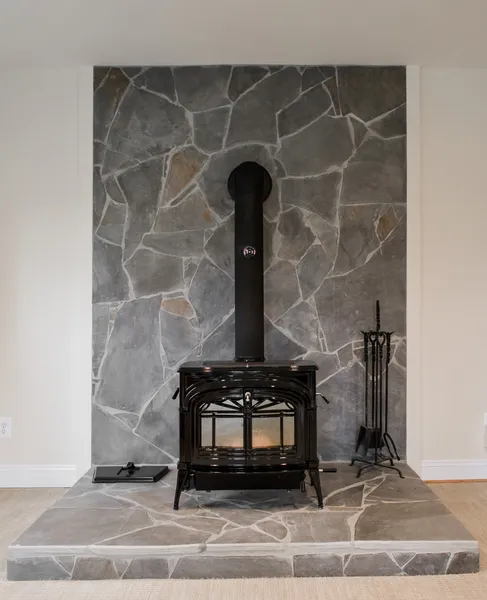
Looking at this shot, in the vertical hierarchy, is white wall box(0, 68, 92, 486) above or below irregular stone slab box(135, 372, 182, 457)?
above

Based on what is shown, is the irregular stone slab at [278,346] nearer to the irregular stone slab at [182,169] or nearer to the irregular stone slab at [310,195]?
the irregular stone slab at [310,195]

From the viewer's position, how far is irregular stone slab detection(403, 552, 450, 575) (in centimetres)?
215

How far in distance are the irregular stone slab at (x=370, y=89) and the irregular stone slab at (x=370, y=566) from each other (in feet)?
7.72

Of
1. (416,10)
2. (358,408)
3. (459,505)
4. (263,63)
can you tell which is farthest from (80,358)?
(416,10)

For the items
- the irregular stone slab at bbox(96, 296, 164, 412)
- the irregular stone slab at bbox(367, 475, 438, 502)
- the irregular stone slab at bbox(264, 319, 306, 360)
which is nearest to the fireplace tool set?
the irregular stone slab at bbox(367, 475, 438, 502)

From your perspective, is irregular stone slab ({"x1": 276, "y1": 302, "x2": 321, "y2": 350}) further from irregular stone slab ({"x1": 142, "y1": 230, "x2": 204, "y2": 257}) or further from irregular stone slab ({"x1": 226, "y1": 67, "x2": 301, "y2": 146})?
irregular stone slab ({"x1": 226, "y1": 67, "x2": 301, "y2": 146})

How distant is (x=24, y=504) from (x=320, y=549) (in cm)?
168

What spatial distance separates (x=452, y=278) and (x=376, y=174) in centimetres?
78

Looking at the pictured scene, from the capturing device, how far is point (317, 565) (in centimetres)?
214

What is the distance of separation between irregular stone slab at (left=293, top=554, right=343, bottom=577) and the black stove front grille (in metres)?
0.35

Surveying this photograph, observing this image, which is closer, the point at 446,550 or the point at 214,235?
the point at 446,550

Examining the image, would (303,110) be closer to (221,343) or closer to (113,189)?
(113,189)

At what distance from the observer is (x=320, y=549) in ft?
7.04

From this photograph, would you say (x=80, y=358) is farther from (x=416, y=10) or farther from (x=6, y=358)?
(x=416, y=10)
